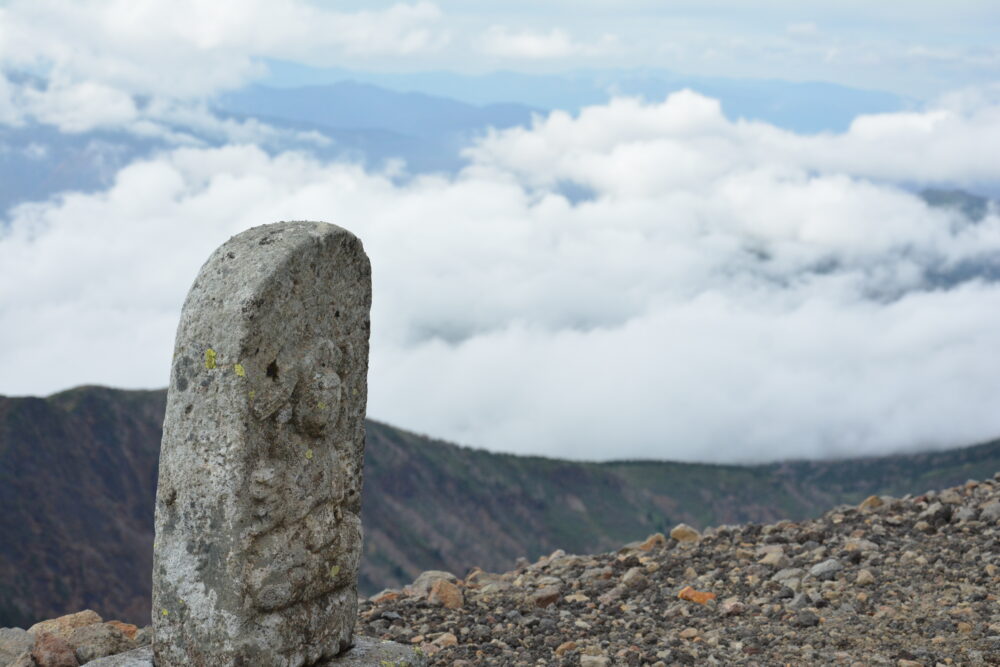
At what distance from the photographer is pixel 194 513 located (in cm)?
799

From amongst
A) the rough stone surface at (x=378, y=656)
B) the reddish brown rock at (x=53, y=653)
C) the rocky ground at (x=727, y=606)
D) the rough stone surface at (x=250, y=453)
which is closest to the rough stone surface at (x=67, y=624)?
the rocky ground at (x=727, y=606)

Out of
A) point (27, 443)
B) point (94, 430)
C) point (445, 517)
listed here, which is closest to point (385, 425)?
point (445, 517)

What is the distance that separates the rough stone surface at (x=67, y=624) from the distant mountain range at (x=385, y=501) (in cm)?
7251

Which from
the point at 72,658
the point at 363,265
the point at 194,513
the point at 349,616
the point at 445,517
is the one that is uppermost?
the point at 363,265

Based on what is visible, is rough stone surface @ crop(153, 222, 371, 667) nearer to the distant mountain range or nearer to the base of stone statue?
the base of stone statue

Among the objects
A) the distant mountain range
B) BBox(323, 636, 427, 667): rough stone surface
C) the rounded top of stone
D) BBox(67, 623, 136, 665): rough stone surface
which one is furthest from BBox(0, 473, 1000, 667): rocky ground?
the distant mountain range

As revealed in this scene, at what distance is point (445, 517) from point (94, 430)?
49.7 m

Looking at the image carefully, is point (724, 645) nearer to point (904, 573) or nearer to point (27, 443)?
point (904, 573)

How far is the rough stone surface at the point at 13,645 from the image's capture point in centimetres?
1069

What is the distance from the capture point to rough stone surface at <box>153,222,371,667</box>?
789 centimetres

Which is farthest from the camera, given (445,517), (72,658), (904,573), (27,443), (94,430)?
(445,517)

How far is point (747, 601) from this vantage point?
1274 cm

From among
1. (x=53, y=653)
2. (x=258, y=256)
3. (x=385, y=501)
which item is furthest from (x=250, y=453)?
(x=385, y=501)

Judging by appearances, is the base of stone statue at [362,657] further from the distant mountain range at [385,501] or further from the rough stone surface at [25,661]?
the distant mountain range at [385,501]
